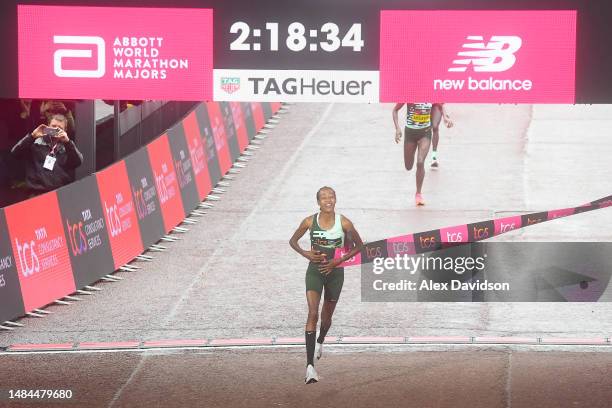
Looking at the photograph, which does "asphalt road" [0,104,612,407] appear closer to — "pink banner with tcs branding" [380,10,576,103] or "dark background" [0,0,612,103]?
"pink banner with tcs branding" [380,10,576,103]

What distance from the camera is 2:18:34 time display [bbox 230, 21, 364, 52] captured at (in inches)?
547

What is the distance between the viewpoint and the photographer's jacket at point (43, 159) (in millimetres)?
18891

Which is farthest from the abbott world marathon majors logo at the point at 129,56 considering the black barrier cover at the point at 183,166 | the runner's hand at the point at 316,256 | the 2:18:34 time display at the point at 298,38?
the black barrier cover at the point at 183,166

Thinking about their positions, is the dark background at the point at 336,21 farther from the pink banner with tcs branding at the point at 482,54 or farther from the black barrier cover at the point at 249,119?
the black barrier cover at the point at 249,119

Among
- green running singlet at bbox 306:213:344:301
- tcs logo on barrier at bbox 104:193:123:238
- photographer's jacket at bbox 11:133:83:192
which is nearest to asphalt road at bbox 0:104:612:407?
tcs logo on barrier at bbox 104:193:123:238

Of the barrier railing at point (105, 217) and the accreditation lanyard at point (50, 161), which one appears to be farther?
the accreditation lanyard at point (50, 161)

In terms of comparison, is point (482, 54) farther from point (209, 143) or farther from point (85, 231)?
point (209, 143)

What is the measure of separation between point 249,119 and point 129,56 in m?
15.8

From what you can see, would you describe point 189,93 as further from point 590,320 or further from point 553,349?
point 590,320

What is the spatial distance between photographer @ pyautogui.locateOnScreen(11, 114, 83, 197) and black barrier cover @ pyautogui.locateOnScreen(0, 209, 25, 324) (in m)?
1.76

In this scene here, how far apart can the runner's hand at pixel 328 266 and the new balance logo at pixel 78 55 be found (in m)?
3.01

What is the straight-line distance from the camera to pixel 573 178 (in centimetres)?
2639

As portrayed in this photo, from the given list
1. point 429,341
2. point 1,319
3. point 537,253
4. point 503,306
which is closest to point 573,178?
point 537,253

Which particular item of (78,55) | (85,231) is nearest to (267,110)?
(85,231)
